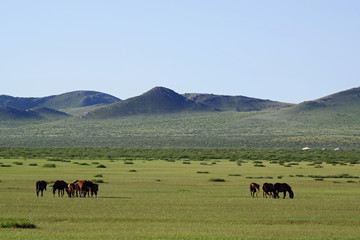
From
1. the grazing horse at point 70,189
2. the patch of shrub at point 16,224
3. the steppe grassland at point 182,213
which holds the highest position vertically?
the grazing horse at point 70,189

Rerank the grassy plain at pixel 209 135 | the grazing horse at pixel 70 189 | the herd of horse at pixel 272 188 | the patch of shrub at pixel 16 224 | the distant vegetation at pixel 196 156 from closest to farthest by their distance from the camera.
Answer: the patch of shrub at pixel 16 224
the grazing horse at pixel 70 189
the herd of horse at pixel 272 188
the distant vegetation at pixel 196 156
the grassy plain at pixel 209 135

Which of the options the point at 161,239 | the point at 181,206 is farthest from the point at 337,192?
the point at 161,239

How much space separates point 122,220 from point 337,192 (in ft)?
50.2

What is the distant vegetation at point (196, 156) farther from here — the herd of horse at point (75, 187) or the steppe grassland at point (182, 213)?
the herd of horse at point (75, 187)

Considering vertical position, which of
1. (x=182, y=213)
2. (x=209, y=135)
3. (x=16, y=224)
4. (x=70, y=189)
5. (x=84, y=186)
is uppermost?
(x=209, y=135)

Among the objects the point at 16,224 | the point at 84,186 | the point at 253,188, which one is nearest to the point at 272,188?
the point at 253,188

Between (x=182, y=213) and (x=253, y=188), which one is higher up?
(x=253, y=188)

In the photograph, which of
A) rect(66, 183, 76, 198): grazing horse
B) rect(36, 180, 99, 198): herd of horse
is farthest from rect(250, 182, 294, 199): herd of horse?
rect(66, 183, 76, 198): grazing horse

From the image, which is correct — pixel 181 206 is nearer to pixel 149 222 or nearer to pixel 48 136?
pixel 149 222

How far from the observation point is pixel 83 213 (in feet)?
74.9

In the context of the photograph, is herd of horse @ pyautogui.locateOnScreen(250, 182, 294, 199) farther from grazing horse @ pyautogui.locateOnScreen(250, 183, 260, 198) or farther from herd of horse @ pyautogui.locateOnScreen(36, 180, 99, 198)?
herd of horse @ pyautogui.locateOnScreen(36, 180, 99, 198)

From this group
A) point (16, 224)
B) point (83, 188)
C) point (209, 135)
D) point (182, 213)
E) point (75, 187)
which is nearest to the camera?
point (16, 224)

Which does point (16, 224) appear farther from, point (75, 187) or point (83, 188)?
point (75, 187)

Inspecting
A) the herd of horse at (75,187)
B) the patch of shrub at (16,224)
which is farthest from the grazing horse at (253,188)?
the patch of shrub at (16,224)
